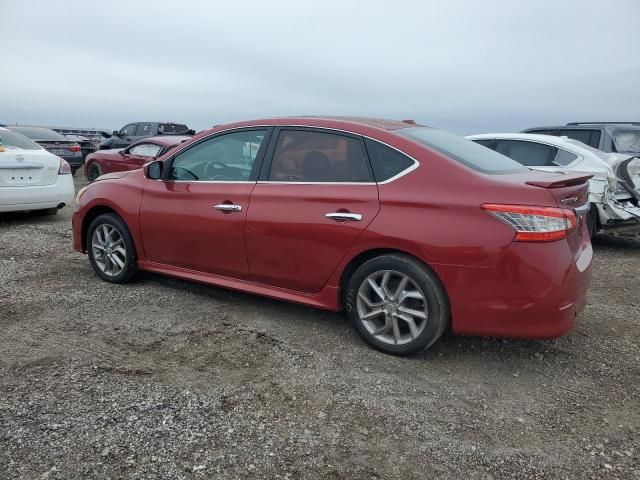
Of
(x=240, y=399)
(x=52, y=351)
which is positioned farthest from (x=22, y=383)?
(x=240, y=399)

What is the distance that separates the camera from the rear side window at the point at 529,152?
7559 mm

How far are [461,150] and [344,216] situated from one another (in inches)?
39.8

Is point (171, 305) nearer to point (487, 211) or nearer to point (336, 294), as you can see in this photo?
point (336, 294)

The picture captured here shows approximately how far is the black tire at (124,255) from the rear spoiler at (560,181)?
11.3ft

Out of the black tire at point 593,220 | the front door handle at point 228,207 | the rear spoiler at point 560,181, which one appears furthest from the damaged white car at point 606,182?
the front door handle at point 228,207

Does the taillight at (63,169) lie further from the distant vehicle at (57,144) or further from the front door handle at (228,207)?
the distant vehicle at (57,144)

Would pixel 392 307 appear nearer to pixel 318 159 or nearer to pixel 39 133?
pixel 318 159

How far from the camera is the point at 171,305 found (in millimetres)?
4598

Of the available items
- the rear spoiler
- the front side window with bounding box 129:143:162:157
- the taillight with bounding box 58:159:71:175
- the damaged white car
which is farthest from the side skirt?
the front side window with bounding box 129:143:162:157

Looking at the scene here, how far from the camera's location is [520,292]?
3.25 m

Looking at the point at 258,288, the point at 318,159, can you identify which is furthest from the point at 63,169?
the point at 318,159

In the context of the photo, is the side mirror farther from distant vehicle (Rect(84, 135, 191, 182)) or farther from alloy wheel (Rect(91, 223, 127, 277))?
distant vehicle (Rect(84, 135, 191, 182))

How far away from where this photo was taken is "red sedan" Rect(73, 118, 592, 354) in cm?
327

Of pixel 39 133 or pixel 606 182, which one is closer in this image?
pixel 606 182
